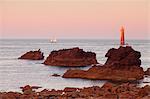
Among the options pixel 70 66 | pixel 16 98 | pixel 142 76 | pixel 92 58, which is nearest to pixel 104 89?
pixel 16 98

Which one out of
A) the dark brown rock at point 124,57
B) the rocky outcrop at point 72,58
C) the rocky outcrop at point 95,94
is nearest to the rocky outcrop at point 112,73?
the dark brown rock at point 124,57

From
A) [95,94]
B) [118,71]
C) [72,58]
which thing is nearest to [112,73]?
[118,71]

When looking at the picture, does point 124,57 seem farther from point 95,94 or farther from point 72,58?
point 95,94

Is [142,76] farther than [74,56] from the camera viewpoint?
No

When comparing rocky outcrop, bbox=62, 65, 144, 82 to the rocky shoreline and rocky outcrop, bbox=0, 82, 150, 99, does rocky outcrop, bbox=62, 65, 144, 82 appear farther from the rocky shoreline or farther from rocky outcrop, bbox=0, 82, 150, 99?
rocky outcrop, bbox=0, 82, 150, 99

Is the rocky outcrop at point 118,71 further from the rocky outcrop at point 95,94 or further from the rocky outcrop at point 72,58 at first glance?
the rocky outcrop at point 72,58

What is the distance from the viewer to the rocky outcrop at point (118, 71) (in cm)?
4972

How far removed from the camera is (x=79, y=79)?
170 feet

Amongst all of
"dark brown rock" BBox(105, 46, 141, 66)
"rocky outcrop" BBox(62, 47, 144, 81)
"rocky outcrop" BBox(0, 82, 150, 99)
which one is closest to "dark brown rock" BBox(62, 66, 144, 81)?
"rocky outcrop" BBox(62, 47, 144, 81)

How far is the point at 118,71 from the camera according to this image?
50.8m

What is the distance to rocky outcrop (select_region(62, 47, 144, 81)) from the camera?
49.7m

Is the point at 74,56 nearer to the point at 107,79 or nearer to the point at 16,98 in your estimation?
the point at 107,79

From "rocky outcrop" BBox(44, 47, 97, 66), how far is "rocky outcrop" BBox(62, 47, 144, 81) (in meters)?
15.8

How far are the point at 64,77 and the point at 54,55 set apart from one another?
19826 millimetres
